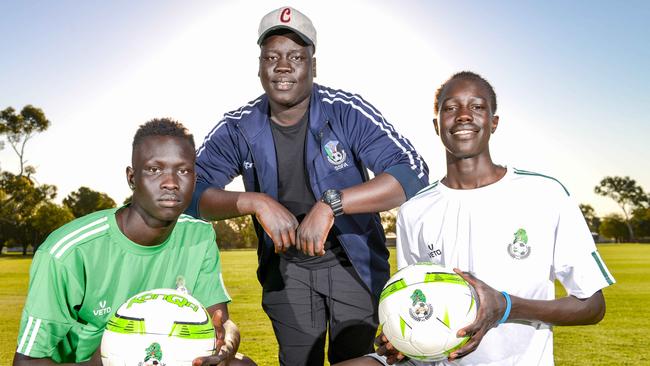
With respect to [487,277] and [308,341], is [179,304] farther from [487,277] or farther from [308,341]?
[487,277]

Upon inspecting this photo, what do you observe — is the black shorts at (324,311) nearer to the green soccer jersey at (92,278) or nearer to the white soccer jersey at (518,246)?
the green soccer jersey at (92,278)

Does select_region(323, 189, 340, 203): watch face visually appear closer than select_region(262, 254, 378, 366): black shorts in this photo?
Yes

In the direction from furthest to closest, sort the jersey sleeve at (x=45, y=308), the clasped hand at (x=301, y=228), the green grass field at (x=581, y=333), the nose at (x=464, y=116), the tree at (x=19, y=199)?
1. the tree at (x=19, y=199)
2. the green grass field at (x=581, y=333)
3. the nose at (x=464, y=116)
4. the clasped hand at (x=301, y=228)
5. the jersey sleeve at (x=45, y=308)

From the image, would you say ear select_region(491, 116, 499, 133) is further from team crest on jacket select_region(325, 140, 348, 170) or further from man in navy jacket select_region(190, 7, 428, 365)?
team crest on jacket select_region(325, 140, 348, 170)

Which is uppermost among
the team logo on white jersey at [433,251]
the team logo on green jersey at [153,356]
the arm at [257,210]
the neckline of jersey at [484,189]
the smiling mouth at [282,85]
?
the smiling mouth at [282,85]

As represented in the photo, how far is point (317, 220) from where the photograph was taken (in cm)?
411

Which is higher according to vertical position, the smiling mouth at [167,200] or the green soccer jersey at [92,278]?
the smiling mouth at [167,200]

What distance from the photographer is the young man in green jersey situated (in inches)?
156

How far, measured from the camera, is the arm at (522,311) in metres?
3.57

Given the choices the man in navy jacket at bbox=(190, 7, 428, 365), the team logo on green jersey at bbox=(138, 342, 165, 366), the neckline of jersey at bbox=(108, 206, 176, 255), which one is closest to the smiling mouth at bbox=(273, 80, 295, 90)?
the man in navy jacket at bbox=(190, 7, 428, 365)

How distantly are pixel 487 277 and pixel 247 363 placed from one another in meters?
1.71

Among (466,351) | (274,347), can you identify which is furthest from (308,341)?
(274,347)

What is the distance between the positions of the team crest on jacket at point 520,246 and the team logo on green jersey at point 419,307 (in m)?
0.86

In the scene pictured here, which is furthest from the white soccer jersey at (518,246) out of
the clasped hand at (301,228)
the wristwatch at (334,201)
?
the clasped hand at (301,228)
